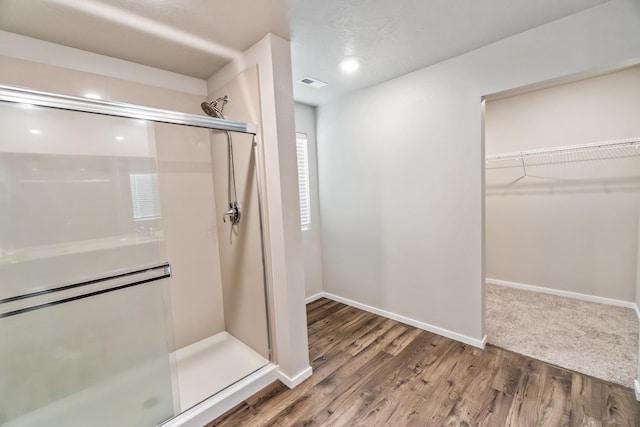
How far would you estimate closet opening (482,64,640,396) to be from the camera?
8.26 ft

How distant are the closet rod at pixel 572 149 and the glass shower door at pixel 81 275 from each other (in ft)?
12.3

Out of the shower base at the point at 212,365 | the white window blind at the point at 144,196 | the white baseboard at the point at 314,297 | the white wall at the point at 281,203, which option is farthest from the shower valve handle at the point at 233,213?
the white baseboard at the point at 314,297

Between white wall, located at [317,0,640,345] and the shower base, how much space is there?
1424 millimetres

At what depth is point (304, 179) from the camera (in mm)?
3371

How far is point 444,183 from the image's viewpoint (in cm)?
239

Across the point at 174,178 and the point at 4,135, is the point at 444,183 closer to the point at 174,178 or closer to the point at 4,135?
the point at 174,178

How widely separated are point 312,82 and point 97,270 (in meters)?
2.28

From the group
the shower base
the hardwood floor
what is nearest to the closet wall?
the hardwood floor

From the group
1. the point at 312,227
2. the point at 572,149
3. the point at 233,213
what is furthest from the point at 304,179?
the point at 572,149

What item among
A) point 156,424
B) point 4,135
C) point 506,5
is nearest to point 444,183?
point 506,5

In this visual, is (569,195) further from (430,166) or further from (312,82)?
(312,82)

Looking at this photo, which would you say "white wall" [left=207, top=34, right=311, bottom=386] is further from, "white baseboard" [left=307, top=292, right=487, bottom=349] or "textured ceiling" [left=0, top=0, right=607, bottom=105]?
"white baseboard" [left=307, top=292, right=487, bottom=349]

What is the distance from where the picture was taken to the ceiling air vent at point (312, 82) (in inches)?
99.7

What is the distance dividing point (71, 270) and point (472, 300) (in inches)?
116
